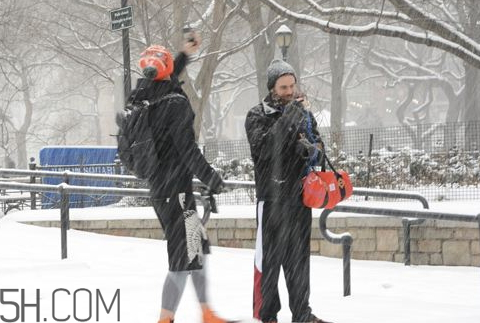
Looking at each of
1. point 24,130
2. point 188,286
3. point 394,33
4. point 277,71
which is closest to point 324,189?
point 277,71

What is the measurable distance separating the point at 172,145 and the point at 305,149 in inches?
31.8

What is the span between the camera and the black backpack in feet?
19.2

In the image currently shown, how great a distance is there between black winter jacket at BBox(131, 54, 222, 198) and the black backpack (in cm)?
3

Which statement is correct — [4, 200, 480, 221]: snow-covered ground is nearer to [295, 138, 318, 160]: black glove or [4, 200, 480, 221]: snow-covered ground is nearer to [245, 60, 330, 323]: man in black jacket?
[245, 60, 330, 323]: man in black jacket

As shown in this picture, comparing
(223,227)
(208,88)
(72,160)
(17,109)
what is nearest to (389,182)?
(223,227)

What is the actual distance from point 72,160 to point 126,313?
1438cm

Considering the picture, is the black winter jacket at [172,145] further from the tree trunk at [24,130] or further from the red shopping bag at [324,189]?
the tree trunk at [24,130]

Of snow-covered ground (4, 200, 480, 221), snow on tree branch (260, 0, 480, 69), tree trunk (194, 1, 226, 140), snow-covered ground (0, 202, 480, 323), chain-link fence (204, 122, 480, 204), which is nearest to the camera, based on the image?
snow-covered ground (0, 202, 480, 323)

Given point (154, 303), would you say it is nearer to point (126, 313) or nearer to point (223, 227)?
point (126, 313)

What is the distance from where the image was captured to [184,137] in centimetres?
584

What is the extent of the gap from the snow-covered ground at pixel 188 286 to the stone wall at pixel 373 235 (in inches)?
9.2

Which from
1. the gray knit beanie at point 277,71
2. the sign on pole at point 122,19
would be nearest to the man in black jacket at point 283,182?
the gray knit beanie at point 277,71

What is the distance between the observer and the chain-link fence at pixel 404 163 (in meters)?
16.7

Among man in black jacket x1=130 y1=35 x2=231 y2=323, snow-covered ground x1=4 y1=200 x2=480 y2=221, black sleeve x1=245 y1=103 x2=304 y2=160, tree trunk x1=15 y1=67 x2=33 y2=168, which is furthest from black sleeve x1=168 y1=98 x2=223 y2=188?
tree trunk x1=15 y1=67 x2=33 y2=168
